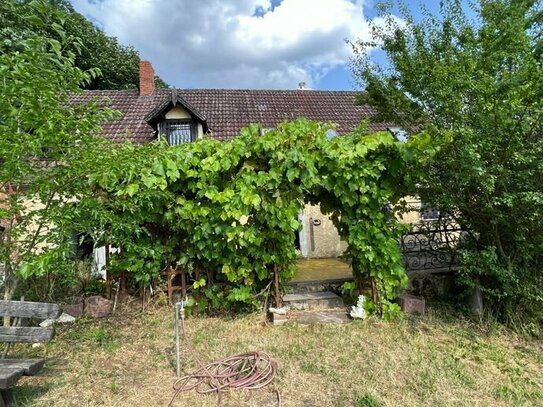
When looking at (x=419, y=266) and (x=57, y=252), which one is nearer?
(x=57, y=252)

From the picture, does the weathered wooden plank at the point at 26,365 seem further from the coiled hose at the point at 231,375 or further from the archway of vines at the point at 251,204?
the archway of vines at the point at 251,204

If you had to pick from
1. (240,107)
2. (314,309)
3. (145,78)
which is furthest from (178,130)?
(314,309)

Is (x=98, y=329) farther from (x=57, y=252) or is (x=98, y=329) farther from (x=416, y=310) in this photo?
(x=416, y=310)

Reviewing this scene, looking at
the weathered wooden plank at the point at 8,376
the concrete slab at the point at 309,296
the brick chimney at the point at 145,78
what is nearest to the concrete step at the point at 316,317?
the concrete slab at the point at 309,296

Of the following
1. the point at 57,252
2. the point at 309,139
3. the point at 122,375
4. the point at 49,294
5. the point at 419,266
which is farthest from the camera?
the point at 419,266

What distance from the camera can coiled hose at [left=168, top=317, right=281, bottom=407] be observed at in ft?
10.0

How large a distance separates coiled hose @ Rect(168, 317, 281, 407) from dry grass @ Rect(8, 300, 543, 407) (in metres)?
0.08

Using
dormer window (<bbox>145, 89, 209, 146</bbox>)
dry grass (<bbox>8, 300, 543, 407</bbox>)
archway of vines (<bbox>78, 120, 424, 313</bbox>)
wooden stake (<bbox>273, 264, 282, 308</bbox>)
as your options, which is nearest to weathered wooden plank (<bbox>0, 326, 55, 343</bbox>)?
dry grass (<bbox>8, 300, 543, 407</bbox>)

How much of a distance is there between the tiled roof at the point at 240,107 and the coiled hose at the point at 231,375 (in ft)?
27.6

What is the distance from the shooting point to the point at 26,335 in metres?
2.92

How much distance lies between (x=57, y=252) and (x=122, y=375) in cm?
136

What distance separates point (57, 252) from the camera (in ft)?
10.2

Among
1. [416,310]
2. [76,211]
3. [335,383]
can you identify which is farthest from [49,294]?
[416,310]

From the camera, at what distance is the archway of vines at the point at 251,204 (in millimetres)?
4391
